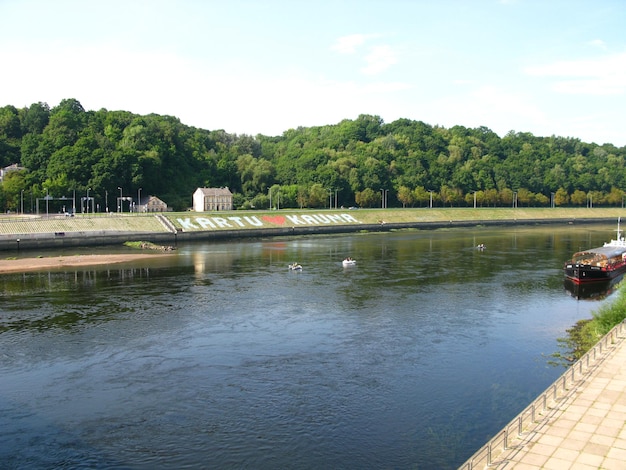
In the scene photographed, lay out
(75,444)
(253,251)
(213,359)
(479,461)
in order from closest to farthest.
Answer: (479,461), (75,444), (213,359), (253,251)

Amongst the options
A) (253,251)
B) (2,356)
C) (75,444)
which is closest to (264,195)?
(253,251)

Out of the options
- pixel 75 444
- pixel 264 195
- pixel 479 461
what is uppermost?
pixel 264 195

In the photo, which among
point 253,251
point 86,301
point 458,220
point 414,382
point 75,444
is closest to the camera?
point 75,444

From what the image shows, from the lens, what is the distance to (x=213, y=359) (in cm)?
3322

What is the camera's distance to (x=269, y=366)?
31781 millimetres

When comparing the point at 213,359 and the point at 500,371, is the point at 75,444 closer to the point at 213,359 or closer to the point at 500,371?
the point at 213,359

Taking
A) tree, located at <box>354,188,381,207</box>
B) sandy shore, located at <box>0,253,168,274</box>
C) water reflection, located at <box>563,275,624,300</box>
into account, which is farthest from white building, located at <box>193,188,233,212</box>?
water reflection, located at <box>563,275,624,300</box>

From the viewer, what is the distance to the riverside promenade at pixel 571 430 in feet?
55.4

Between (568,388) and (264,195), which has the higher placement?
(264,195)

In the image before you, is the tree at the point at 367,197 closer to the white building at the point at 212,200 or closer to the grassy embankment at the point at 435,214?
the grassy embankment at the point at 435,214

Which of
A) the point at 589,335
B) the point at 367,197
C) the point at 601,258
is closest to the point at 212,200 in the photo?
the point at 367,197

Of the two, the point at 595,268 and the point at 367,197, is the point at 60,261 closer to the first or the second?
the point at 595,268

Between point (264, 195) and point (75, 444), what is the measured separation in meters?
145

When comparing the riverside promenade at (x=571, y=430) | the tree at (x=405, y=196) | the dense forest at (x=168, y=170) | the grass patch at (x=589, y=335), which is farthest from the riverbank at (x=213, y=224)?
the riverside promenade at (x=571, y=430)
